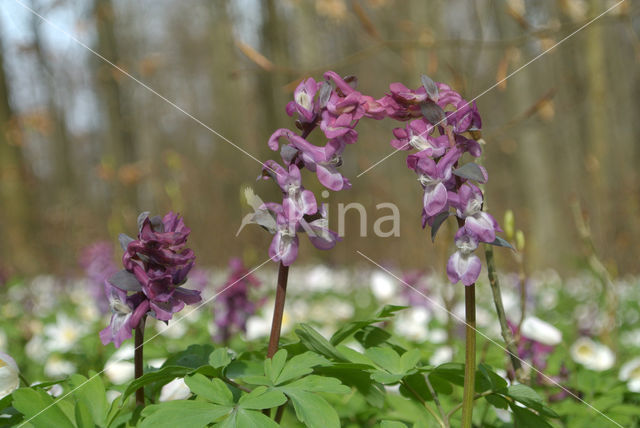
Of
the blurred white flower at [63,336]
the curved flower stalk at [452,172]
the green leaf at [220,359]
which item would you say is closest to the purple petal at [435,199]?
the curved flower stalk at [452,172]

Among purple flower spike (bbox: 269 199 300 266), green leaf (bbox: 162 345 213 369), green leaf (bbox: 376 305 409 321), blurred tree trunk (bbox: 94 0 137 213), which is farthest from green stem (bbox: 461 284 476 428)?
blurred tree trunk (bbox: 94 0 137 213)

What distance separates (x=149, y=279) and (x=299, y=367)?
1.12ft

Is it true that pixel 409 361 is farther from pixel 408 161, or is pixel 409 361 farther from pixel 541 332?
pixel 541 332

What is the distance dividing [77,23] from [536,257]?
10293mm

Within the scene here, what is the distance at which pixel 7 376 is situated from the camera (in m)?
1.19

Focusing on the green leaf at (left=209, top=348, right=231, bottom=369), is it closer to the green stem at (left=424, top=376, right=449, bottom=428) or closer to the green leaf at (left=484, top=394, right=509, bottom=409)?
the green stem at (left=424, top=376, right=449, bottom=428)

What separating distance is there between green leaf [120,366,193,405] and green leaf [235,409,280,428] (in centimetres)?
17

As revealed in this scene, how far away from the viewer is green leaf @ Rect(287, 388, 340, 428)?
3.11ft

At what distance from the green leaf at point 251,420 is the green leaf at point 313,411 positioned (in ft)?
0.18

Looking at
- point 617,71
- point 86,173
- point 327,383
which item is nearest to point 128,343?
point 327,383

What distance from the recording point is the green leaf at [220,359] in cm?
108

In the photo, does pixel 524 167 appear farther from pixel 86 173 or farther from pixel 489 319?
pixel 86 173

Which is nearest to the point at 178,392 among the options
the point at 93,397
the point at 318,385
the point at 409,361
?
the point at 93,397

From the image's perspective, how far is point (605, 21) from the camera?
2.99 meters
